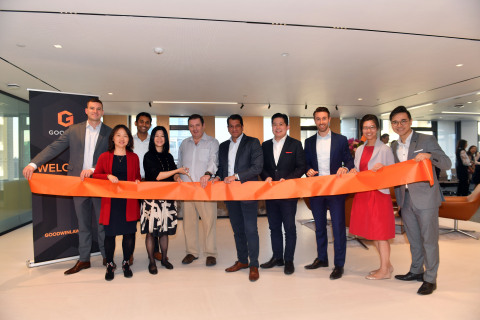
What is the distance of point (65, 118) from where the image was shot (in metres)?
3.51

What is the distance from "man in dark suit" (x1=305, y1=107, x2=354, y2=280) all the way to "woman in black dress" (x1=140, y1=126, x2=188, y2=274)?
4.56ft

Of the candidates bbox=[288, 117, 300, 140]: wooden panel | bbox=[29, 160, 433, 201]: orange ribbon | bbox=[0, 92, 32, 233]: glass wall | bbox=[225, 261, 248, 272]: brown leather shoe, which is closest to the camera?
bbox=[29, 160, 433, 201]: orange ribbon

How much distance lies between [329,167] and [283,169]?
478mm

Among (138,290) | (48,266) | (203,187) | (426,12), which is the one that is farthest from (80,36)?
(426,12)

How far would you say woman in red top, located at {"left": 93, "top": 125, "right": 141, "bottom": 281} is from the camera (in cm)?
288

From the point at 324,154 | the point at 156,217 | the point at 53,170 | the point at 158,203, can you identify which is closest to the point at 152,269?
the point at 156,217

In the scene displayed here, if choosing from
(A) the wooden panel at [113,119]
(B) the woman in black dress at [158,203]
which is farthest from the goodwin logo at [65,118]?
(A) the wooden panel at [113,119]

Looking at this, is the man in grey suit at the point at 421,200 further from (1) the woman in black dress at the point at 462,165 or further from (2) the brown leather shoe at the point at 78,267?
(1) the woman in black dress at the point at 462,165

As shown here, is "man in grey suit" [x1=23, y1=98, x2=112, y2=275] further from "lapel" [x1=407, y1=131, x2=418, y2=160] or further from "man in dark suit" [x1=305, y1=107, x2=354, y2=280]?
"lapel" [x1=407, y1=131, x2=418, y2=160]

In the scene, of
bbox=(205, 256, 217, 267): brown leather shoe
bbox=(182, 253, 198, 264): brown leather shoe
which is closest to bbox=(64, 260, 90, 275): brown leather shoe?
bbox=(182, 253, 198, 264): brown leather shoe

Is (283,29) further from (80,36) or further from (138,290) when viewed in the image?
(138,290)

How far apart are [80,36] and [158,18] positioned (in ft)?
3.90

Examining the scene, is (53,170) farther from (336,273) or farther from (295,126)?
(295,126)

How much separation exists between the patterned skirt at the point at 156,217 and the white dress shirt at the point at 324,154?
1.66 metres
